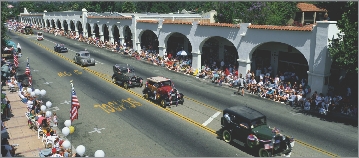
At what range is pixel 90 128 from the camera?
61.4 ft

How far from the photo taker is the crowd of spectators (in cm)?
2148

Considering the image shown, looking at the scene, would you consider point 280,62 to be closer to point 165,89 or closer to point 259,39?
point 259,39

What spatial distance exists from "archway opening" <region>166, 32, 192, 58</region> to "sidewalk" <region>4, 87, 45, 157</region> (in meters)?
20.6

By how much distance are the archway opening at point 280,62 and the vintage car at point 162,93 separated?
9476 millimetres

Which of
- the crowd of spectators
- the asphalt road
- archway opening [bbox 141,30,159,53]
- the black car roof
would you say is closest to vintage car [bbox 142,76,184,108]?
the asphalt road

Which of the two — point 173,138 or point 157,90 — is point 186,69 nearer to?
point 157,90

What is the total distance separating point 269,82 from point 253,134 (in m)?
12.1

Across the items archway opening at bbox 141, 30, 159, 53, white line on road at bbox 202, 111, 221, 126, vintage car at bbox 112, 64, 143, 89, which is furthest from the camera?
archway opening at bbox 141, 30, 159, 53

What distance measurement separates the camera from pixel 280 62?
28.0 meters

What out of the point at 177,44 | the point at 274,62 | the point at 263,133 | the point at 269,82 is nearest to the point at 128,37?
the point at 177,44

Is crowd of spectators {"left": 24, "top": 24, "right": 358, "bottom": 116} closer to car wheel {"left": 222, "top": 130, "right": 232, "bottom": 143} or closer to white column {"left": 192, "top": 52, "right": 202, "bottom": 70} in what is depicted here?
white column {"left": 192, "top": 52, "right": 202, "bottom": 70}

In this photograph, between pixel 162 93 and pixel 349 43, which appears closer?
pixel 349 43

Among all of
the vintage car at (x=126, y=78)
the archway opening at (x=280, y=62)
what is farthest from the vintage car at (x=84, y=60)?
the archway opening at (x=280, y=62)

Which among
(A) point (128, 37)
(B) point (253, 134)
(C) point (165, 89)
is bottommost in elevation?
(B) point (253, 134)
